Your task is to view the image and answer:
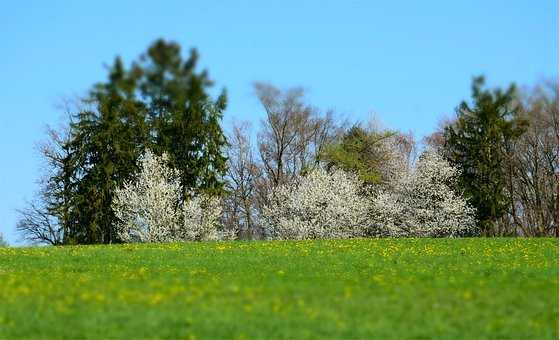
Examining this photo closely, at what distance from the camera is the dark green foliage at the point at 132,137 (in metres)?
55.8

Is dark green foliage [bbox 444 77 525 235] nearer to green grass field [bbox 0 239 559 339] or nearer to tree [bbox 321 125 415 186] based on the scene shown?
tree [bbox 321 125 415 186]

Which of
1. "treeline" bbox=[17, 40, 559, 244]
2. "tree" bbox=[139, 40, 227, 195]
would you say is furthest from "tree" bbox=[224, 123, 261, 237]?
"tree" bbox=[139, 40, 227, 195]

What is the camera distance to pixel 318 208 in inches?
2296

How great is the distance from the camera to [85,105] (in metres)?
57.7

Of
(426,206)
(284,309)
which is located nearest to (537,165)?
(426,206)

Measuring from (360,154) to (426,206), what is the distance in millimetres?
7620

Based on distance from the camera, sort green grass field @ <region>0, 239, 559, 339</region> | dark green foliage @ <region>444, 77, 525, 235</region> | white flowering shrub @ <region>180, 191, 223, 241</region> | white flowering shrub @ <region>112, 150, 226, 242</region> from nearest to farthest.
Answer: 1. green grass field @ <region>0, 239, 559, 339</region>
2. white flowering shrub @ <region>112, 150, 226, 242</region>
3. white flowering shrub @ <region>180, 191, 223, 241</region>
4. dark green foliage @ <region>444, 77, 525, 235</region>

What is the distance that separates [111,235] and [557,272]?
39.5 m

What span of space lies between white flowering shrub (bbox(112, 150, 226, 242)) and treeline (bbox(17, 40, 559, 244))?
11 cm

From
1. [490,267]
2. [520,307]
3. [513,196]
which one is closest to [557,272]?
[490,267]

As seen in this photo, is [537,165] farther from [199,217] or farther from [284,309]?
[284,309]

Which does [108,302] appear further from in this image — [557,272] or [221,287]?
[557,272]

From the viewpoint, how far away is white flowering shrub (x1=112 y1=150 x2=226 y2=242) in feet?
Answer: 174

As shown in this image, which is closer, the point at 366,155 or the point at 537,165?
the point at 537,165
